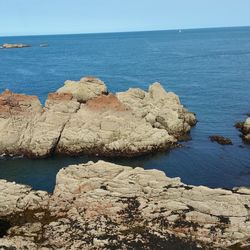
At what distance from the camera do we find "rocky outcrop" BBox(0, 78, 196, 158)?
56219 millimetres

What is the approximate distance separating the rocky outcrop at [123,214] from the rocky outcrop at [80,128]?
14.2 metres

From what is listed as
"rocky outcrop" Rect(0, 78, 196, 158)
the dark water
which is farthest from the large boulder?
the dark water

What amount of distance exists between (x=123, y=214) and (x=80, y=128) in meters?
24.7

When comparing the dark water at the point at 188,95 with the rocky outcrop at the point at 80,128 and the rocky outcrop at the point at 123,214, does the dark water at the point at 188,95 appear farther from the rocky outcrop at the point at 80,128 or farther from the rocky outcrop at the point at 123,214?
the rocky outcrop at the point at 123,214

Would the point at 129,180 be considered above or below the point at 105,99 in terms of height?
below

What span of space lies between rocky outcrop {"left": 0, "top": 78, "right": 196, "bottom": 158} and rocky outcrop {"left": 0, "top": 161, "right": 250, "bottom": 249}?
1425 centimetres

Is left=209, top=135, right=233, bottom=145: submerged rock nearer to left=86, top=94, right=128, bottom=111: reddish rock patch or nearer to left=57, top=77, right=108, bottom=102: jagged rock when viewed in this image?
left=86, top=94, right=128, bottom=111: reddish rock patch

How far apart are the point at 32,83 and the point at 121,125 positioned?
5707 centimetres

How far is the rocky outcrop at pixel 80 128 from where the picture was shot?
56.2m

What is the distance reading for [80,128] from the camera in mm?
57750

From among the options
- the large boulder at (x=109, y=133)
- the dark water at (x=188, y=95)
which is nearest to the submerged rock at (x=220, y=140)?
the dark water at (x=188, y=95)

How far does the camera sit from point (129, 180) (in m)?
40.6

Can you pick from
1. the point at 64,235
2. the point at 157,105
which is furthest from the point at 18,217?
the point at 157,105

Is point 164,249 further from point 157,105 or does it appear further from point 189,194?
point 157,105
